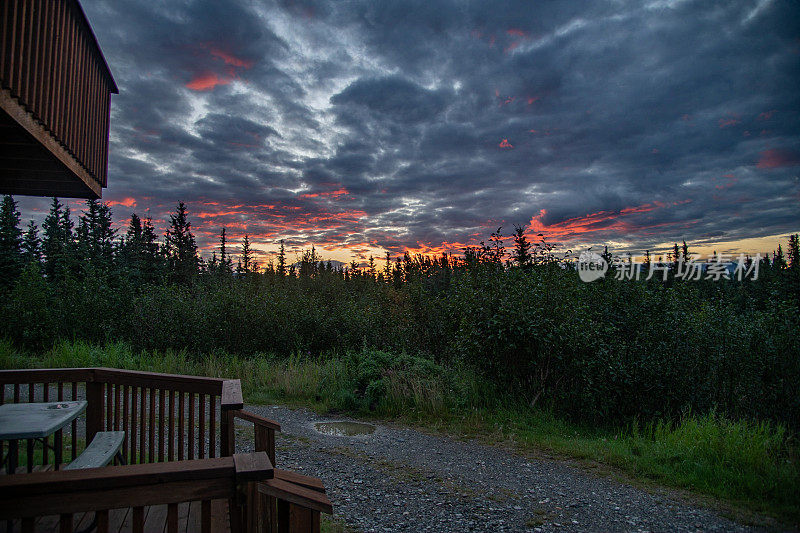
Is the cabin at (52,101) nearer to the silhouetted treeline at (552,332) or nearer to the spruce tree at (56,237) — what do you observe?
the silhouetted treeline at (552,332)

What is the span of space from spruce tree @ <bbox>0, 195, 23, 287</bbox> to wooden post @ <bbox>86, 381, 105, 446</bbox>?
39.1m

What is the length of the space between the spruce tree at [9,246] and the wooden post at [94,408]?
3910cm

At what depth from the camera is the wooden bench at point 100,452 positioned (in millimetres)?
2645

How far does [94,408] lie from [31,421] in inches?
25.2

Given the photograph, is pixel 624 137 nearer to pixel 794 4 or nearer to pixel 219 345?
pixel 794 4

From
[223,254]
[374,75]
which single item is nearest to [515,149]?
[374,75]

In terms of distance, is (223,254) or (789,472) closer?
(789,472)

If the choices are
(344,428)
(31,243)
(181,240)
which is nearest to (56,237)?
(31,243)

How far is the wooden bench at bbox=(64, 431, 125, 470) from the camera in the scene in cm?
264

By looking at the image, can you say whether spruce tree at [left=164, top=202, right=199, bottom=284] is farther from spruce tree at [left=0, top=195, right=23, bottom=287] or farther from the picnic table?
the picnic table

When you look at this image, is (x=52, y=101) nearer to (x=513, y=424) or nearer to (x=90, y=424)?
(x=90, y=424)

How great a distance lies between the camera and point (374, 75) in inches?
452

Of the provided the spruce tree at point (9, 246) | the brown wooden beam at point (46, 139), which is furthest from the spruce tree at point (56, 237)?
the brown wooden beam at point (46, 139)

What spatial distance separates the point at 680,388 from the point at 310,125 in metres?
12.1
